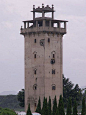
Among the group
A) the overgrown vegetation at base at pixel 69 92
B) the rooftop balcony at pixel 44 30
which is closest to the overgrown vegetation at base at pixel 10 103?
the overgrown vegetation at base at pixel 69 92

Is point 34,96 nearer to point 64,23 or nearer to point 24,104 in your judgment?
point 24,104

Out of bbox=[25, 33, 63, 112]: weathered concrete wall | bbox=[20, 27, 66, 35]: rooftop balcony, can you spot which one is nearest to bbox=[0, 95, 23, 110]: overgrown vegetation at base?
bbox=[25, 33, 63, 112]: weathered concrete wall

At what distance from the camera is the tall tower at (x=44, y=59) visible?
75.5 meters

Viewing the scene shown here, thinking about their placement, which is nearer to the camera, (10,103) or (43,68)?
(43,68)

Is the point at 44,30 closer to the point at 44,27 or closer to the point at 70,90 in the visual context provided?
the point at 44,27

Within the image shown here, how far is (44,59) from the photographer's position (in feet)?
247

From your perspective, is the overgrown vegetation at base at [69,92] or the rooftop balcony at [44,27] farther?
the overgrown vegetation at base at [69,92]

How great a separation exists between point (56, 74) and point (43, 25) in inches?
300

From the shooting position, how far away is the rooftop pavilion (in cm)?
7544

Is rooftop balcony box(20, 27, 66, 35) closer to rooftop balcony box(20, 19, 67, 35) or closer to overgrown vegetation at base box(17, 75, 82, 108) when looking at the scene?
rooftop balcony box(20, 19, 67, 35)

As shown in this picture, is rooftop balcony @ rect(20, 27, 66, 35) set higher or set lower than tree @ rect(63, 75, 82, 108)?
higher

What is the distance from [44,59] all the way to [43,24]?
523cm

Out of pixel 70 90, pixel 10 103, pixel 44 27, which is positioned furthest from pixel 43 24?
pixel 10 103

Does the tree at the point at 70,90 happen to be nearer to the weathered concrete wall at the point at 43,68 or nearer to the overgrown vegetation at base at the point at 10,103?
the weathered concrete wall at the point at 43,68
